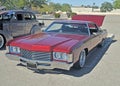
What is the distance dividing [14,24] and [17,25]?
22 centimetres

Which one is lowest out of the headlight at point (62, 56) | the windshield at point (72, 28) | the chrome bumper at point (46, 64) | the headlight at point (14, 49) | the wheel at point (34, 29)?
the wheel at point (34, 29)

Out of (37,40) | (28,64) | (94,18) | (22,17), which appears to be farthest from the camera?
(94,18)

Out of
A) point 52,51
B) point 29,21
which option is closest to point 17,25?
point 29,21

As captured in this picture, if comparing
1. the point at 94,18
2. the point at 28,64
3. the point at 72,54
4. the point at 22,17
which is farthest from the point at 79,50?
the point at 94,18

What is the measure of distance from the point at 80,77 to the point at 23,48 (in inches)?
67.5

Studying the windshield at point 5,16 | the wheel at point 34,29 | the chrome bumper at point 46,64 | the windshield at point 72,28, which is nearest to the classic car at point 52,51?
the chrome bumper at point 46,64

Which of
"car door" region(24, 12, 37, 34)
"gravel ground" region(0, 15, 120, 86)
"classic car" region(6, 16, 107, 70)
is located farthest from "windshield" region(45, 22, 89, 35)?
"car door" region(24, 12, 37, 34)

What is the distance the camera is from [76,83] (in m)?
5.28

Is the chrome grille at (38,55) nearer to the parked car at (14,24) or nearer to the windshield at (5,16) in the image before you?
the parked car at (14,24)

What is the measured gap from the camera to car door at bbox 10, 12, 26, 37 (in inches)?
386

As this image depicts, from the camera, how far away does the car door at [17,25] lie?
9816 millimetres

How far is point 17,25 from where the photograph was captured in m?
10.1

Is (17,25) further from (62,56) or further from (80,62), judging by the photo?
(62,56)

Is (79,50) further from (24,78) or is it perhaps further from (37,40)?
(24,78)
